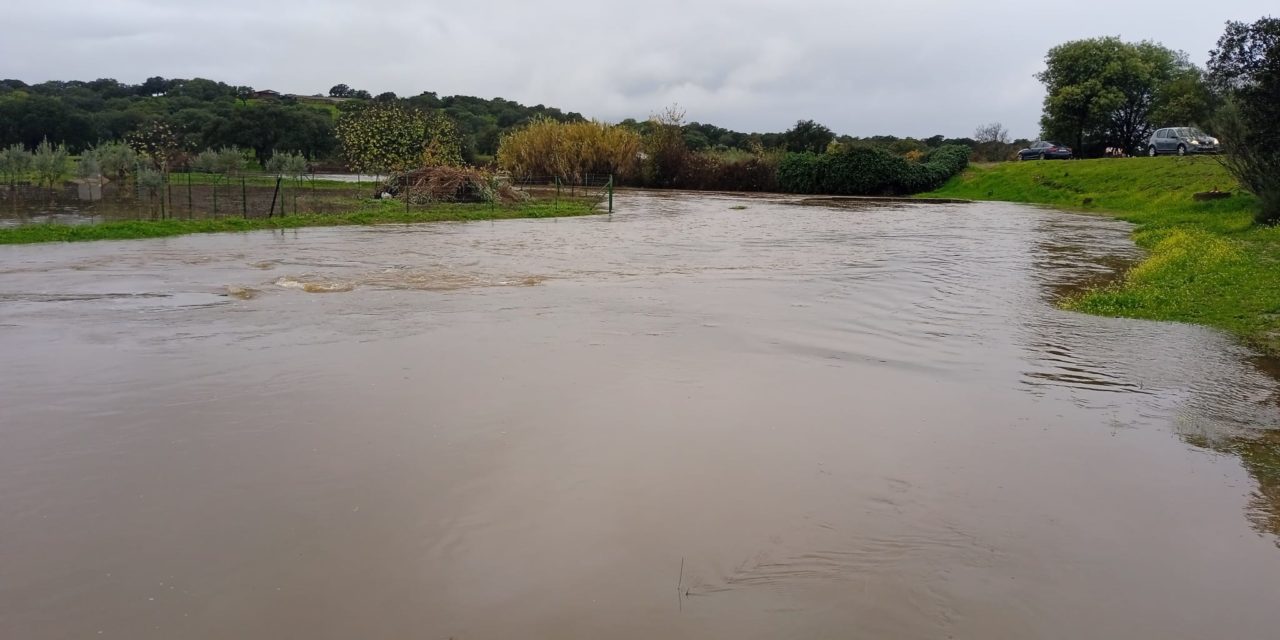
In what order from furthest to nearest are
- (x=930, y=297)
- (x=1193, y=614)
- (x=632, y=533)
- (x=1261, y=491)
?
(x=930, y=297) < (x=1261, y=491) < (x=632, y=533) < (x=1193, y=614)

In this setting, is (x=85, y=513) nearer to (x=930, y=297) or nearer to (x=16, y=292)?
(x=16, y=292)

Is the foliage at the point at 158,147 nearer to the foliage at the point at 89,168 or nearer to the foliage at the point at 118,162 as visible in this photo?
the foliage at the point at 118,162

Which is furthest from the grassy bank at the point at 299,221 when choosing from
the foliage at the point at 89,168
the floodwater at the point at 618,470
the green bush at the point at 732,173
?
the green bush at the point at 732,173

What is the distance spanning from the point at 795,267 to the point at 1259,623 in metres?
13.2

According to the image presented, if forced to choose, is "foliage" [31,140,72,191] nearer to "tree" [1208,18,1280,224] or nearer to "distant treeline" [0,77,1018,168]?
"distant treeline" [0,77,1018,168]

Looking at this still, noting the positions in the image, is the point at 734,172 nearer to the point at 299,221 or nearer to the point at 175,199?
the point at 175,199

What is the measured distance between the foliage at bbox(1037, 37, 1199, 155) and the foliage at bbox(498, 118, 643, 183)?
26187 mm

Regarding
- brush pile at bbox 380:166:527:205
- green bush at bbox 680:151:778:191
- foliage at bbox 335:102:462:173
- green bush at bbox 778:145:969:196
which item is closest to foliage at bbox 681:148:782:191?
green bush at bbox 680:151:778:191

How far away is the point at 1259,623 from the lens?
4242 mm

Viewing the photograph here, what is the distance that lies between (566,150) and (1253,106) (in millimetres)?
35145

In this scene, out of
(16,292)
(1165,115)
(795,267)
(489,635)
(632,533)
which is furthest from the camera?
(1165,115)

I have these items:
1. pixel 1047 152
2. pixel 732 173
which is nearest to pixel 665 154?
pixel 732 173

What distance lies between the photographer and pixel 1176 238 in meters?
19.6

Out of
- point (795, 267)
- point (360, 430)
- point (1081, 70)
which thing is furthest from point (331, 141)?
point (360, 430)
